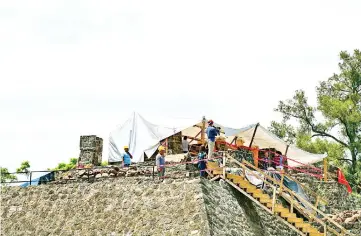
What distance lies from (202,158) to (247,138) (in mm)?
7646

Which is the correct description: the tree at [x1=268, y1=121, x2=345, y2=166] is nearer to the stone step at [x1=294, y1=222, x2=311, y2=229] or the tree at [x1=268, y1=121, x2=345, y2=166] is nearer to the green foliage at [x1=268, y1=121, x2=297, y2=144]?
the green foliage at [x1=268, y1=121, x2=297, y2=144]

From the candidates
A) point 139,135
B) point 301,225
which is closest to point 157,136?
point 139,135

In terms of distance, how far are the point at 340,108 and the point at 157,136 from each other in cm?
1366

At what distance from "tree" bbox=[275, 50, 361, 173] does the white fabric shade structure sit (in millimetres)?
7973

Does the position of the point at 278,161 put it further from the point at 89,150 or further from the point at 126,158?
the point at 89,150

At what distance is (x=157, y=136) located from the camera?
1163 inches

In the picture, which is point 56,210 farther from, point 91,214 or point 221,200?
point 221,200

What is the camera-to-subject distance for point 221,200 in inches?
865

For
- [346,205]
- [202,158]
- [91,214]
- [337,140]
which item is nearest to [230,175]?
[202,158]

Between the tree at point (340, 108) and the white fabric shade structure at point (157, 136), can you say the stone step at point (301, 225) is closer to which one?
the white fabric shade structure at point (157, 136)

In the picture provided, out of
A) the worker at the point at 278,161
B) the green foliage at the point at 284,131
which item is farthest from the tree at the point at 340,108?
the worker at the point at 278,161

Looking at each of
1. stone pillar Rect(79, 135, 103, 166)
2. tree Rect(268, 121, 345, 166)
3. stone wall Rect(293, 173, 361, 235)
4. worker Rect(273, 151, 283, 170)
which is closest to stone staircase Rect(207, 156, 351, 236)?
worker Rect(273, 151, 283, 170)

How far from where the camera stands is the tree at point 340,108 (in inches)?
1553

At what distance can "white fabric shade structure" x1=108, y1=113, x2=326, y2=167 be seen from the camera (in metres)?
29.3
